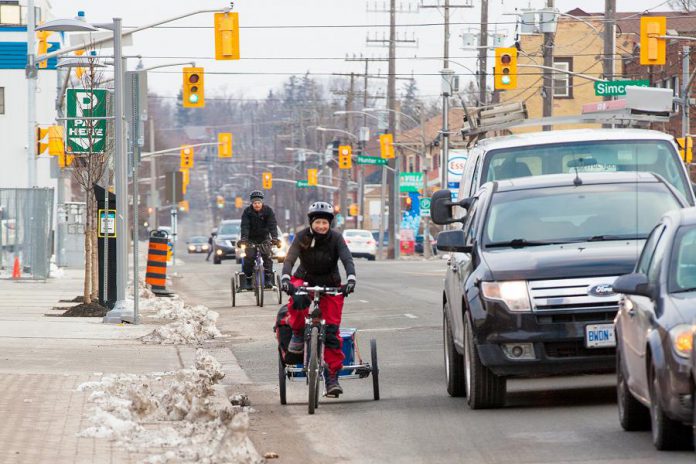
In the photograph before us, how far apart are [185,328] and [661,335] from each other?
12.3 meters

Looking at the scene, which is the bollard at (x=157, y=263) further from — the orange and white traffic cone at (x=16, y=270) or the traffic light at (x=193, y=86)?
the orange and white traffic cone at (x=16, y=270)

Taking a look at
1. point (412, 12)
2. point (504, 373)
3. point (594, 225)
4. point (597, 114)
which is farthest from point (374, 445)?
point (412, 12)

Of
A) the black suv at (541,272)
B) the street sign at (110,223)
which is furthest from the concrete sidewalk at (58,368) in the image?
the black suv at (541,272)

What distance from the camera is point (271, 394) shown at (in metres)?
14.0

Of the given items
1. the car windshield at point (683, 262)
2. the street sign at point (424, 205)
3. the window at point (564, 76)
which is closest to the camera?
the car windshield at point (683, 262)

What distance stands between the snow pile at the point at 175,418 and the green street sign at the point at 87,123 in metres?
12.8

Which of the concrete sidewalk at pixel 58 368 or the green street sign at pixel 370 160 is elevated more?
the green street sign at pixel 370 160

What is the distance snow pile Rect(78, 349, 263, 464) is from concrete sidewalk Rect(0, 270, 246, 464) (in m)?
0.18

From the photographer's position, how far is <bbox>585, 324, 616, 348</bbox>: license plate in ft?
37.6

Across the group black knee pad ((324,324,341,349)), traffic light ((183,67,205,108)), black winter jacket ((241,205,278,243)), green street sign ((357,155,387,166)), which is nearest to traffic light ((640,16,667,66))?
traffic light ((183,67,205,108))

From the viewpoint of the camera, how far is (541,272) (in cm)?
1162

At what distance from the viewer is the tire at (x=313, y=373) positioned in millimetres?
12133

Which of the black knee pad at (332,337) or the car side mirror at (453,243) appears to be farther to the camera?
the black knee pad at (332,337)

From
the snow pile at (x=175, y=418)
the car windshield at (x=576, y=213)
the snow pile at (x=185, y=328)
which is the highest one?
the car windshield at (x=576, y=213)
